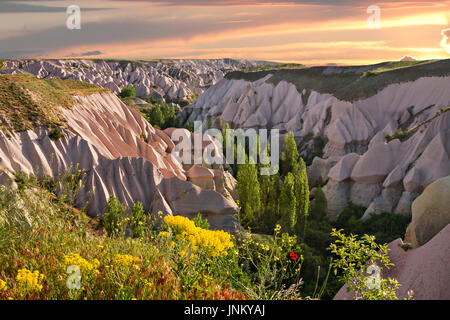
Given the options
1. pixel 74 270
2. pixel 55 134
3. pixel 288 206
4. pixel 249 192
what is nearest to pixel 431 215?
pixel 74 270

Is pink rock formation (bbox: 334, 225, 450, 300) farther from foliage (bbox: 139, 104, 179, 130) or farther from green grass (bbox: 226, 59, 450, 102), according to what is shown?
foliage (bbox: 139, 104, 179, 130)

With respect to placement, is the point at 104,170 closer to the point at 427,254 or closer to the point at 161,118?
the point at 427,254

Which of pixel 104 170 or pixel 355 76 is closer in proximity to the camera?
pixel 104 170

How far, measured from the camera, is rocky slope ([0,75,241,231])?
1939 centimetres

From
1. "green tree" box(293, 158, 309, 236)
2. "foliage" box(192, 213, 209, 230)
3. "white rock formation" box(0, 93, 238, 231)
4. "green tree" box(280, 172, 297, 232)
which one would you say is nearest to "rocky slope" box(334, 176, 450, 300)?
"foliage" box(192, 213, 209, 230)

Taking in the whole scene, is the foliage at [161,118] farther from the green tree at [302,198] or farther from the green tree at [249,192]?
the green tree at [302,198]

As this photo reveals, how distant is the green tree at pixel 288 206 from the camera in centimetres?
2695

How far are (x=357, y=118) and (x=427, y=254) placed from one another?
4145cm

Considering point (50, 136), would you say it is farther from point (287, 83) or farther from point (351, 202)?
point (287, 83)

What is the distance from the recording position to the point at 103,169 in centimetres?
2183

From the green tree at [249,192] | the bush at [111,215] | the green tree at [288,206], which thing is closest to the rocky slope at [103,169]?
the green tree at [249,192]

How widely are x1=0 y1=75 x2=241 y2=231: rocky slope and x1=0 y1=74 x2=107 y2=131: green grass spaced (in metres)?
0.20

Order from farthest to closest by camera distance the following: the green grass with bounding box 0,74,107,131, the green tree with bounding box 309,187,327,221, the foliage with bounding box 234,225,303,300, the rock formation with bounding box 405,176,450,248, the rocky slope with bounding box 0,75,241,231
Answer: the green tree with bounding box 309,187,327,221, the green grass with bounding box 0,74,107,131, the rocky slope with bounding box 0,75,241,231, the rock formation with bounding box 405,176,450,248, the foliage with bounding box 234,225,303,300

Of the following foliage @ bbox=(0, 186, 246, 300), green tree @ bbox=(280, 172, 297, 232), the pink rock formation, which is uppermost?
foliage @ bbox=(0, 186, 246, 300)
